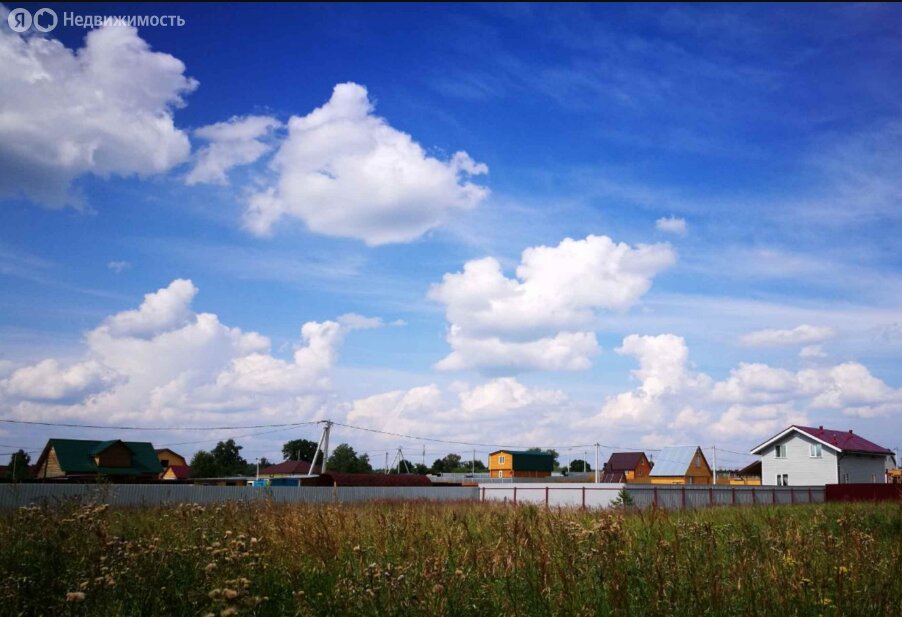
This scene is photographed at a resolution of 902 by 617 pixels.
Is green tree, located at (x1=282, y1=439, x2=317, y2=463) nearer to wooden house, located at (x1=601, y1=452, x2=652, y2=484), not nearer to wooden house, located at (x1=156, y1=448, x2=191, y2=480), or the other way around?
wooden house, located at (x1=156, y1=448, x2=191, y2=480)

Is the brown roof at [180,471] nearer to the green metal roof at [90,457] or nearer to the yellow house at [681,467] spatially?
the green metal roof at [90,457]

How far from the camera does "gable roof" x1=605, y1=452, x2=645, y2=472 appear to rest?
68.3m

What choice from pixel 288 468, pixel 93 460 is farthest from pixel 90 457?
pixel 288 468

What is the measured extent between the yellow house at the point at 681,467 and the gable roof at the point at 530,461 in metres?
18.0

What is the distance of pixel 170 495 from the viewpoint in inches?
996

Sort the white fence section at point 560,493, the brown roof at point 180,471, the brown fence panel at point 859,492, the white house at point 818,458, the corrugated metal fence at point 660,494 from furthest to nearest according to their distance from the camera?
the brown roof at point 180,471, the white house at point 818,458, the white fence section at point 560,493, the corrugated metal fence at point 660,494, the brown fence panel at point 859,492

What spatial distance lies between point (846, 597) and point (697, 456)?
55.4 metres

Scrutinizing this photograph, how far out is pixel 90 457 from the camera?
46031 mm

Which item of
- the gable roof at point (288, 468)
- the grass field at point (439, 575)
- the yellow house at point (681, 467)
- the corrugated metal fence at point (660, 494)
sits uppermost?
the grass field at point (439, 575)

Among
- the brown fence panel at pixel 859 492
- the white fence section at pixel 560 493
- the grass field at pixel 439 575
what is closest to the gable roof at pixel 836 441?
the brown fence panel at pixel 859 492

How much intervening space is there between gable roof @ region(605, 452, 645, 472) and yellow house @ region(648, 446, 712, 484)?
10643 mm

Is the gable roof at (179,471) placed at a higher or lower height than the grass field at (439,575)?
lower

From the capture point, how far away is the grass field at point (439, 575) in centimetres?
449

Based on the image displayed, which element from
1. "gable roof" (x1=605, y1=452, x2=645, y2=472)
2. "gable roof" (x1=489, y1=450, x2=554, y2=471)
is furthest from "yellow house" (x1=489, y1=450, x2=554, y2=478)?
"gable roof" (x1=605, y1=452, x2=645, y2=472)
